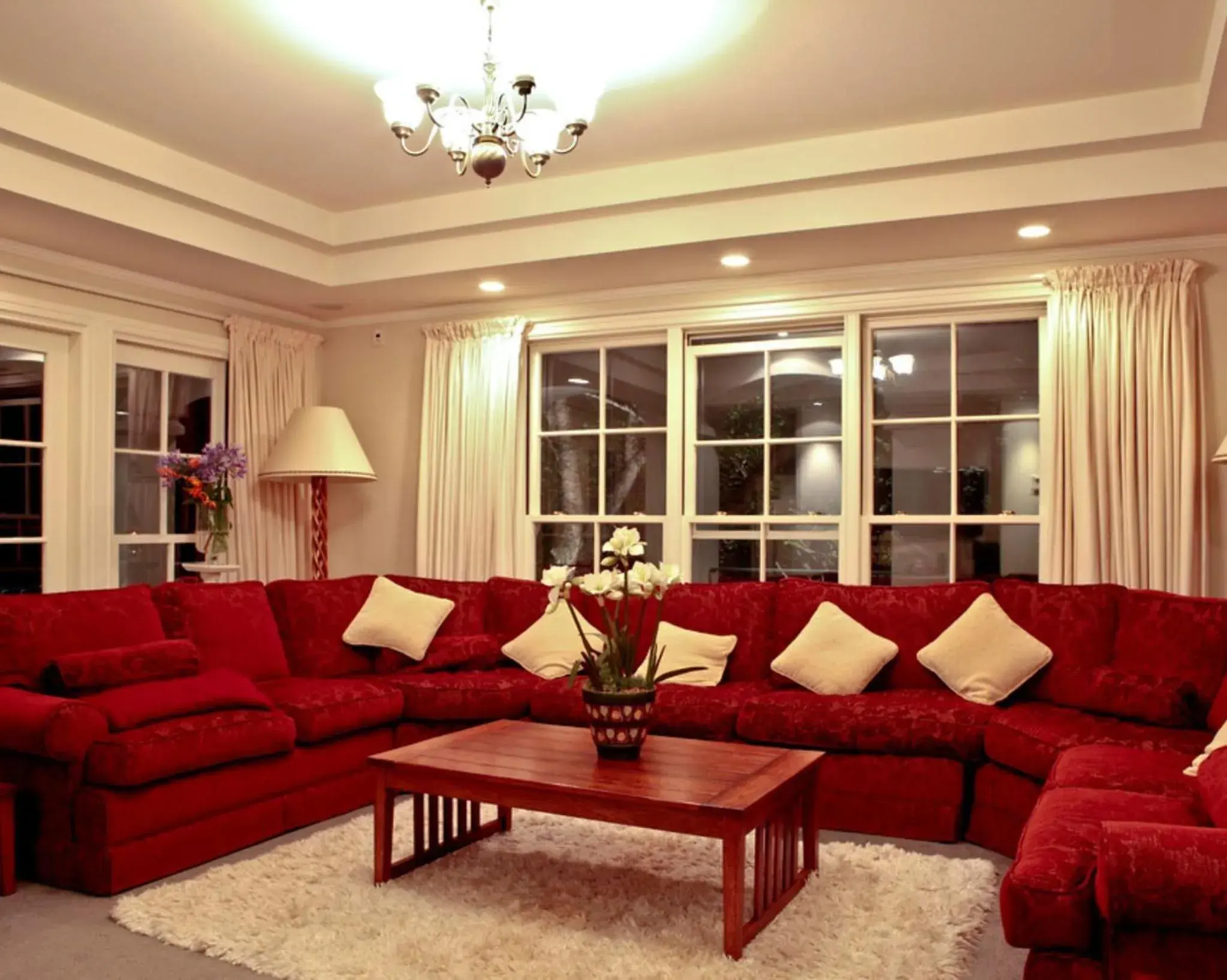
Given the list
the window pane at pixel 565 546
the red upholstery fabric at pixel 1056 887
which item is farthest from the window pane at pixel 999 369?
the red upholstery fabric at pixel 1056 887

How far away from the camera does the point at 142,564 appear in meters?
5.68

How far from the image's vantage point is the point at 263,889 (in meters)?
3.34

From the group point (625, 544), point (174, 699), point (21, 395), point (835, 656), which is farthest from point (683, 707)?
point (21, 395)

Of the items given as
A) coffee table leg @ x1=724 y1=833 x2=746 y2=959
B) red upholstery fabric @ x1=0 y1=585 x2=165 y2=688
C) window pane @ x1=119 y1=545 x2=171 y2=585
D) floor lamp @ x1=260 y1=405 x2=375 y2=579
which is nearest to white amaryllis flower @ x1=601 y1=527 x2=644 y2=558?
coffee table leg @ x1=724 y1=833 x2=746 y2=959

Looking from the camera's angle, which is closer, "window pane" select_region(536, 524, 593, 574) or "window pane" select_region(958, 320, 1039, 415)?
"window pane" select_region(958, 320, 1039, 415)

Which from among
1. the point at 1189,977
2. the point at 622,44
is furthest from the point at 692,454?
the point at 1189,977

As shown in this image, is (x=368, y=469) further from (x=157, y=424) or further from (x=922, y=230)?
(x=922, y=230)

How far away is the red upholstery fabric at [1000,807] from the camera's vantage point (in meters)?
3.69

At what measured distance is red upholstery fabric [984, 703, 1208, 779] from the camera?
3559 mm

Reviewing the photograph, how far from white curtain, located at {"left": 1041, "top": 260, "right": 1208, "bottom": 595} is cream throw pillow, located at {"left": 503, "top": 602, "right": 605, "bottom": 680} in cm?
215

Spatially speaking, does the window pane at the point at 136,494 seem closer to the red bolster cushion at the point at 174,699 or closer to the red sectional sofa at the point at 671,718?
the red sectional sofa at the point at 671,718

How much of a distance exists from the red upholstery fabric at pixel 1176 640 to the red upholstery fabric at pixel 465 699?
2442 millimetres

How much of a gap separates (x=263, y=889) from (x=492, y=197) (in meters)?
3.32

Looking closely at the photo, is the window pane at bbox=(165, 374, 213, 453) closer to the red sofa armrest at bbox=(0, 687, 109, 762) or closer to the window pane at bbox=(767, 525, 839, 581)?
the red sofa armrest at bbox=(0, 687, 109, 762)
